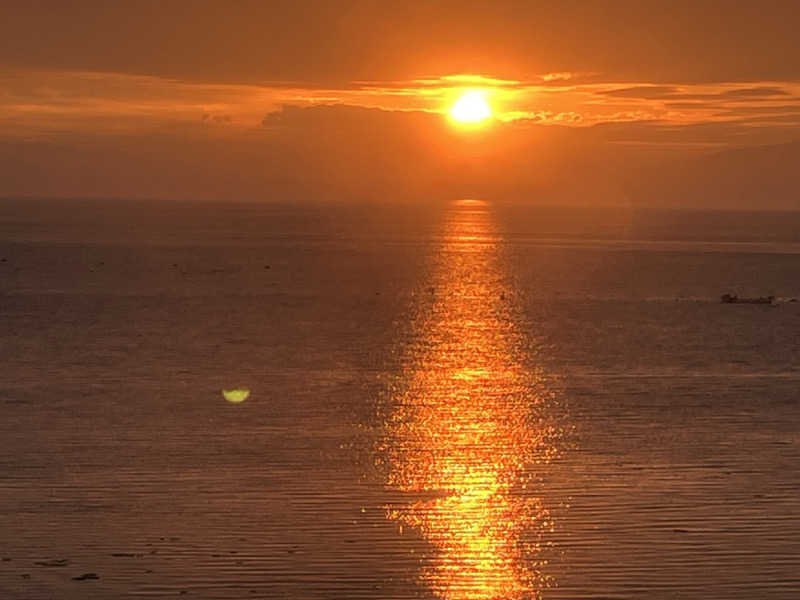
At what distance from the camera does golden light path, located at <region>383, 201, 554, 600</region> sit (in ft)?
66.2

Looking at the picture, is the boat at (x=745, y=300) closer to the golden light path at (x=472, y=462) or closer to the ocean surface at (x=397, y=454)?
the ocean surface at (x=397, y=454)

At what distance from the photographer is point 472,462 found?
2881 cm

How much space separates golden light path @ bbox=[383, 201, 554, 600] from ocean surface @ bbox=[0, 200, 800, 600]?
0.26 feet

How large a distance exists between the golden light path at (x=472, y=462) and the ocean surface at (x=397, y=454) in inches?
3.1

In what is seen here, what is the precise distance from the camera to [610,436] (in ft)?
107

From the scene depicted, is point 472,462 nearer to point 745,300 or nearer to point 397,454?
point 397,454

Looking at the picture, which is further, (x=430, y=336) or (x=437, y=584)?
(x=430, y=336)

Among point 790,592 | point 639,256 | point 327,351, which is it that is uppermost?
point 639,256

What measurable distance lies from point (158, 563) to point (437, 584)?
435 centimetres

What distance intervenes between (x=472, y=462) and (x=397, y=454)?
1.93 m

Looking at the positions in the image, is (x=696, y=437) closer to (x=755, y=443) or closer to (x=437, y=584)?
(x=755, y=443)

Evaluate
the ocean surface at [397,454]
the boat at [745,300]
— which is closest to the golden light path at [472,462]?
the ocean surface at [397,454]

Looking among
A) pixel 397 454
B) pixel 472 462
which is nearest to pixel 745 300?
pixel 397 454

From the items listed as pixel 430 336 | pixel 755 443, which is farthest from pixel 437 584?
pixel 430 336
